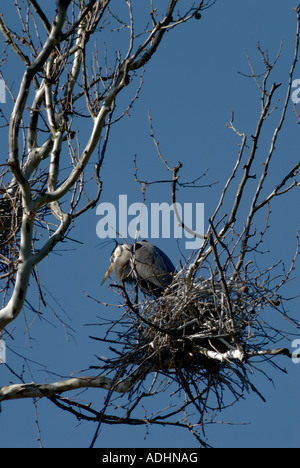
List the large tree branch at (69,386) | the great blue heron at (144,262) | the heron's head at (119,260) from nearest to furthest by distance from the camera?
the large tree branch at (69,386)
the great blue heron at (144,262)
the heron's head at (119,260)

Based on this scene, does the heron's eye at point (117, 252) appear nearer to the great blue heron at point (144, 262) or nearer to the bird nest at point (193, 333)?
the great blue heron at point (144, 262)

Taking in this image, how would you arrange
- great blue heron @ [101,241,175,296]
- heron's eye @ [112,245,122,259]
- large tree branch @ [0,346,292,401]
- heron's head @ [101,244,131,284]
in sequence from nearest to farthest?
large tree branch @ [0,346,292,401] → great blue heron @ [101,241,175,296] → heron's head @ [101,244,131,284] → heron's eye @ [112,245,122,259]

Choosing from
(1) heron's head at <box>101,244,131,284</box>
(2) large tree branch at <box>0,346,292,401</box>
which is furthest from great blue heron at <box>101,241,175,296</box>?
(2) large tree branch at <box>0,346,292,401</box>

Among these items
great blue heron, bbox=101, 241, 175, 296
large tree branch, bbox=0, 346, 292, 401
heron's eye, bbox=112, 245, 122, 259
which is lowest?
large tree branch, bbox=0, 346, 292, 401

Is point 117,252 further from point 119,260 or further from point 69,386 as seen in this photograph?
point 69,386

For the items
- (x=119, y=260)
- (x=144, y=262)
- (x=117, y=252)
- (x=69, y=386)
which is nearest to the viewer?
(x=69, y=386)

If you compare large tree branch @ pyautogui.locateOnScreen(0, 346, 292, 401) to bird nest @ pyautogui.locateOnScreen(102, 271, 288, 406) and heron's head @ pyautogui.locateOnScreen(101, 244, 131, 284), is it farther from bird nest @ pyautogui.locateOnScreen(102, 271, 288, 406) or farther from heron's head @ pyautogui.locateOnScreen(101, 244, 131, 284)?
heron's head @ pyautogui.locateOnScreen(101, 244, 131, 284)

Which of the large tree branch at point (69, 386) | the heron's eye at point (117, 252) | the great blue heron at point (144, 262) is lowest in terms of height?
the large tree branch at point (69, 386)

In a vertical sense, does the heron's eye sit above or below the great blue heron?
above

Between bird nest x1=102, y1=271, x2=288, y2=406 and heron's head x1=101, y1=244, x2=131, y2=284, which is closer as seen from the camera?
bird nest x1=102, y1=271, x2=288, y2=406

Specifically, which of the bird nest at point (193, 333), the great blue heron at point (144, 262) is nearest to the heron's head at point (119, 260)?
the great blue heron at point (144, 262)

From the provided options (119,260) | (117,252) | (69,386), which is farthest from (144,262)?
(69,386)
